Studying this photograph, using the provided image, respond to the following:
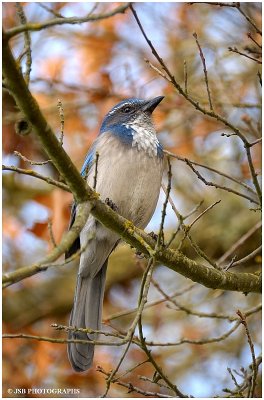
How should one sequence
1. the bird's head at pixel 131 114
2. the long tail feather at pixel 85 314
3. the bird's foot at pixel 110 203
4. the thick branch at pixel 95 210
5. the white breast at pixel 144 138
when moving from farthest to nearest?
the bird's head at pixel 131 114 → the white breast at pixel 144 138 → the long tail feather at pixel 85 314 → the bird's foot at pixel 110 203 → the thick branch at pixel 95 210

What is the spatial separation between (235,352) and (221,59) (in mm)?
3118

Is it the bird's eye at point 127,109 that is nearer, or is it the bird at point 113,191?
the bird at point 113,191

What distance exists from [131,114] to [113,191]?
3.31 ft

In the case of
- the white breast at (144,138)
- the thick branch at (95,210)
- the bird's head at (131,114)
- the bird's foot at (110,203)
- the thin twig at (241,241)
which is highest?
the bird's head at (131,114)

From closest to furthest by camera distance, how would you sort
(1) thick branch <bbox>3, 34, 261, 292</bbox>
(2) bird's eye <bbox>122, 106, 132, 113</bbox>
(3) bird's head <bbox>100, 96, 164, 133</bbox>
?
1. (1) thick branch <bbox>3, 34, 261, 292</bbox>
2. (3) bird's head <bbox>100, 96, 164, 133</bbox>
3. (2) bird's eye <bbox>122, 106, 132, 113</bbox>

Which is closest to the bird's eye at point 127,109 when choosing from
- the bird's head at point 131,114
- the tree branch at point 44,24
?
the bird's head at point 131,114

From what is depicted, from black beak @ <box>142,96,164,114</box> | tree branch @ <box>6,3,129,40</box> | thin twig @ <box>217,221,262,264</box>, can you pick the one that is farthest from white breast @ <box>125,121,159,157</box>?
tree branch @ <box>6,3,129,40</box>

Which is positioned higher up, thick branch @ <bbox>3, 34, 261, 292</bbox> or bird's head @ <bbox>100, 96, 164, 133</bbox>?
bird's head @ <bbox>100, 96, 164, 133</bbox>

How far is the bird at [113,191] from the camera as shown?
561 centimetres

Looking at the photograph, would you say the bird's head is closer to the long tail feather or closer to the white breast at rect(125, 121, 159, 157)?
the white breast at rect(125, 121, 159, 157)

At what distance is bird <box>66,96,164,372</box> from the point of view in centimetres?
561

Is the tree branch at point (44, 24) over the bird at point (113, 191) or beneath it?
beneath

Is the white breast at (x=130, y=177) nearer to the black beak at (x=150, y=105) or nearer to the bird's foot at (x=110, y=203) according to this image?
the bird's foot at (x=110, y=203)

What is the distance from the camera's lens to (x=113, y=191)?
5.61 m
